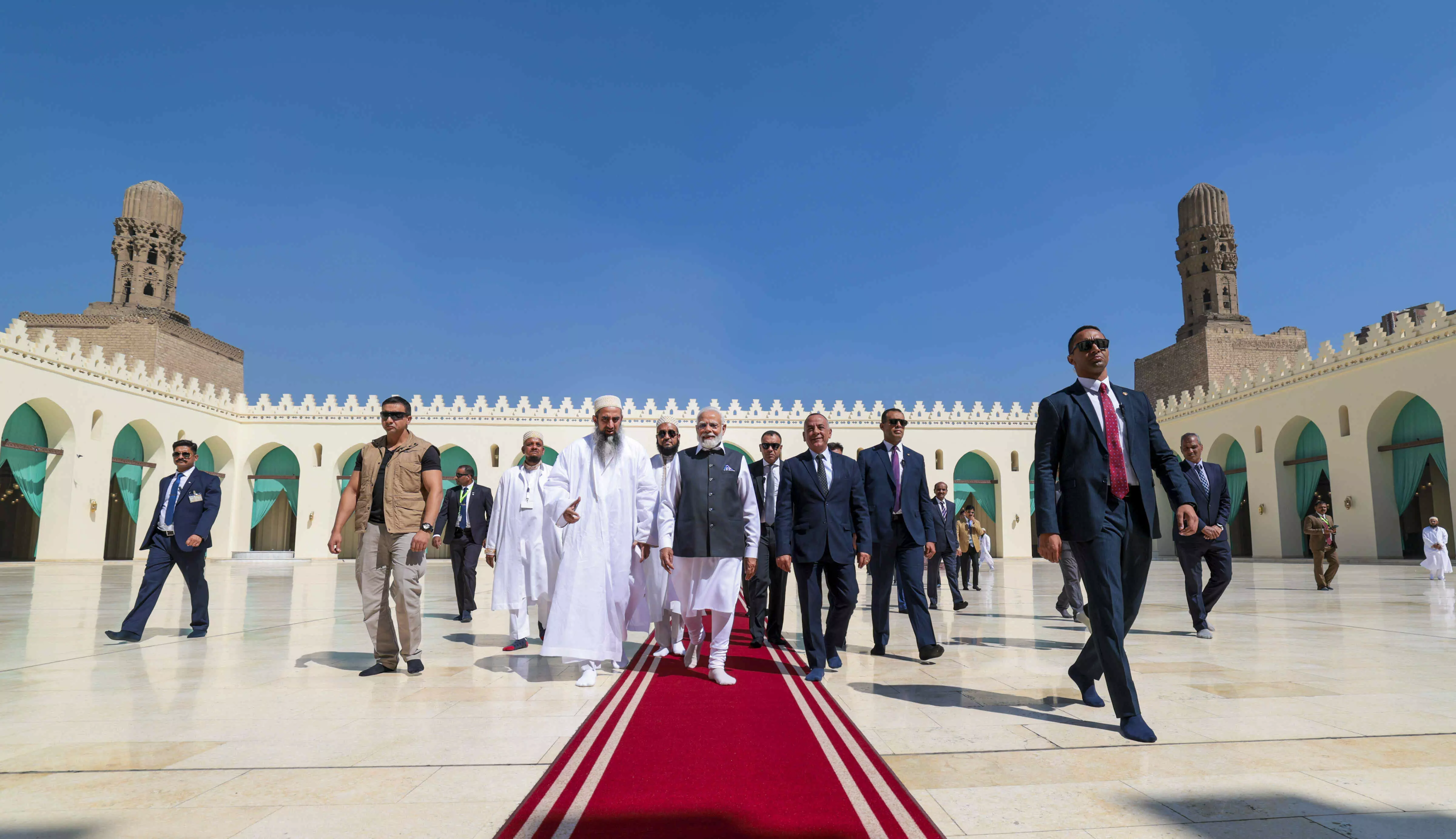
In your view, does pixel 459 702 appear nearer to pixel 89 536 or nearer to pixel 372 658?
pixel 372 658

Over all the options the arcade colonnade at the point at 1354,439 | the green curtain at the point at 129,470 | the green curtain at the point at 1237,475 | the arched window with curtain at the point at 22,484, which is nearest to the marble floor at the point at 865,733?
the arcade colonnade at the point at 1354,439

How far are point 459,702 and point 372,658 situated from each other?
202 centimetres

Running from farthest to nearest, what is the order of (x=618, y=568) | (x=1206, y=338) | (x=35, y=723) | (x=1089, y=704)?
1. (x=1206, y=338)
2. (x=618, y=568)
3. (x=1089, y=704)
4. (x=35, y=723)

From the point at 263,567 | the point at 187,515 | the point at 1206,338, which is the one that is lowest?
the point at 263,567

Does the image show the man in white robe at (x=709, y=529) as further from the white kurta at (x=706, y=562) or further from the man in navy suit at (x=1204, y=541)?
the man in navy suit at (x=1204, y=541)

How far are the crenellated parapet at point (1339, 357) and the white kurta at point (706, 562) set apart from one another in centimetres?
2094

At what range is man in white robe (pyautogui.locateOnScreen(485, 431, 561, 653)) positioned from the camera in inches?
252

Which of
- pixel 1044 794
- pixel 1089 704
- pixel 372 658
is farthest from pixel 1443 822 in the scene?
pixel 372 658

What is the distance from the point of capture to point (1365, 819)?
2.37 m

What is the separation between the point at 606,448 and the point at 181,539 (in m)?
3.90

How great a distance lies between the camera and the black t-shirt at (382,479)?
5.15 metres

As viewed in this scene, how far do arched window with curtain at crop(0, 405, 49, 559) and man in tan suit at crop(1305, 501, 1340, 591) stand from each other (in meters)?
27.8

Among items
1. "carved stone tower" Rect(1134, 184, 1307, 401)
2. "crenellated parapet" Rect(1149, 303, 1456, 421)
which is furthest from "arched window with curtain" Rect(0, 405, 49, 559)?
"carved stone tower" Rect(1134, 184, 1307, 401)

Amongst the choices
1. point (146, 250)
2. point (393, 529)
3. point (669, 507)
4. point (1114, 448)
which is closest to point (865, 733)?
point (1114, 448)
